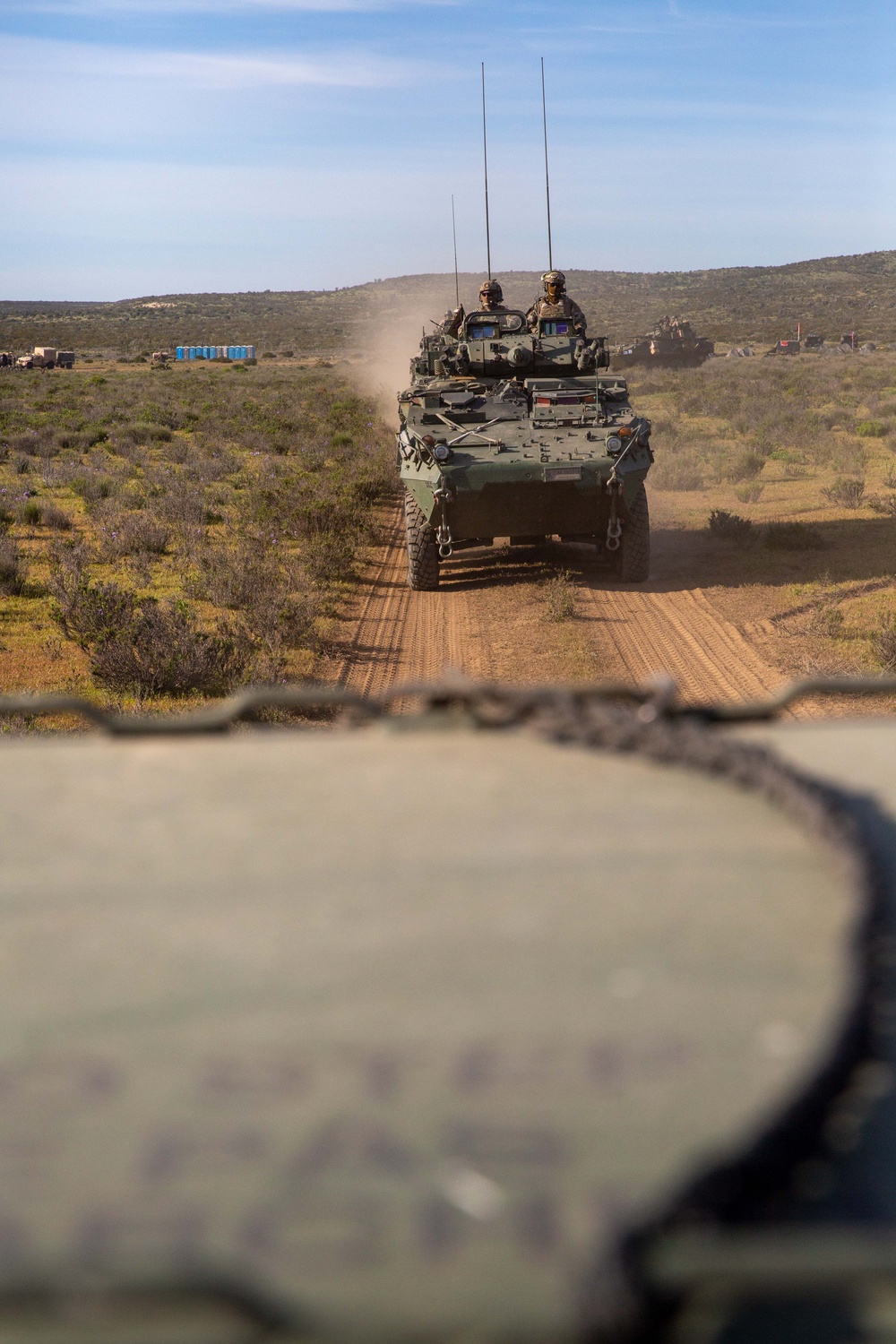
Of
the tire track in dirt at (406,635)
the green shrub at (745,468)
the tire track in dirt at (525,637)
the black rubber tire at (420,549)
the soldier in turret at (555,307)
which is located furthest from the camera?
the green shrub at (745,468)

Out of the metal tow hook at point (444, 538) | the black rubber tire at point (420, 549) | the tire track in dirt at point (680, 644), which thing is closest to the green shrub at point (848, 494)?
the tire track in dirt at point (680, 644)

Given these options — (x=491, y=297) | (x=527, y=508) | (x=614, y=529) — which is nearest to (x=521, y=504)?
(x=527, y=508)

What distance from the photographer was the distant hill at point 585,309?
6450 cm

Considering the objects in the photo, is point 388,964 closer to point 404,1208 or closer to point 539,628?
point 404,1208

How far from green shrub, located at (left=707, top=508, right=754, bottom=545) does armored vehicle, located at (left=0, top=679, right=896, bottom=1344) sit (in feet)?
41.9

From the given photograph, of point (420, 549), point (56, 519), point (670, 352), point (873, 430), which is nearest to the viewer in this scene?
point (420, 549)

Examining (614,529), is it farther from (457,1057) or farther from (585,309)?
(585,309)

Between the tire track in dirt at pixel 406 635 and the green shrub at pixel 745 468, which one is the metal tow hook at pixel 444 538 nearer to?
the tire track in dirt at pixel 406 635

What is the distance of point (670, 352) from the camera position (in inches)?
1609

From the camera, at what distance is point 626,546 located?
38.9 ft

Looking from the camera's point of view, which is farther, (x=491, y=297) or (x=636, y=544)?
(x=491, y=297)

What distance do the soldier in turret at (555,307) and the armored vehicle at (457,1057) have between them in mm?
13437

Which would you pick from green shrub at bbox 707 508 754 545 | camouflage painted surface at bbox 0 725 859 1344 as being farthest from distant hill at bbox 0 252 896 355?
camouflage painted surface at bbox 0 725 859 1344

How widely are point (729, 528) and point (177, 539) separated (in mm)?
6724
